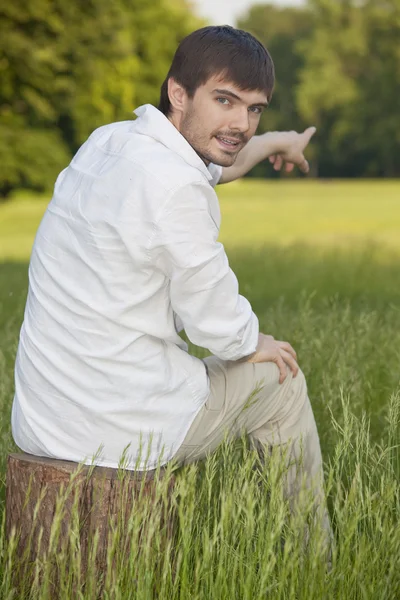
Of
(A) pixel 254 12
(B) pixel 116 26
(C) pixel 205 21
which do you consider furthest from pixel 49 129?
(A) pixel 254 12

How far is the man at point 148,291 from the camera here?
2775 millimetres

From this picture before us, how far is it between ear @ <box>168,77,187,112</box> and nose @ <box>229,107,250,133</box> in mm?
166

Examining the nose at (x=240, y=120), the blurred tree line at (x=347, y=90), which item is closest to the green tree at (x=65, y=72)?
the blurred tree line at (x=347, y=90)

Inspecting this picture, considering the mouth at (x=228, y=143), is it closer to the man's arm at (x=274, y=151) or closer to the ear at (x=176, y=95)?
the ear at (x=176, y=95)

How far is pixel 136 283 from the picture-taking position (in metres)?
2.84

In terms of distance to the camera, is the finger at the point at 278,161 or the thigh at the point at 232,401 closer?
the thigh at the point at 232,401

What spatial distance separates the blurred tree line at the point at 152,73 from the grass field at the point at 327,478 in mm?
18093

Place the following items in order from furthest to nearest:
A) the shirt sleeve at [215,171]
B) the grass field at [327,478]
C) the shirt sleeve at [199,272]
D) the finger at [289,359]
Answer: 1. the shirt sleeve at [215,171]
2. the finger at [289,359]
3. the shirt sleeve at [199,272]
4. the grass field at [327,478]

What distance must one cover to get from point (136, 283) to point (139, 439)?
1.48ft

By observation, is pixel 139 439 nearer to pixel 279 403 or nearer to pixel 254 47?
pixel 279 403

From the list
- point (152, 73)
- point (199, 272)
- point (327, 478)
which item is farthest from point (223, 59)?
point (152, 73)

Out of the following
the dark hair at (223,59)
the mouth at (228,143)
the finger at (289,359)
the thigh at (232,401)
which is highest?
the dark hair at (223,59)

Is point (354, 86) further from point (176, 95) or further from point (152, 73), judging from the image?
point (176, 95)

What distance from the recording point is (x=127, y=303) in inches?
111
